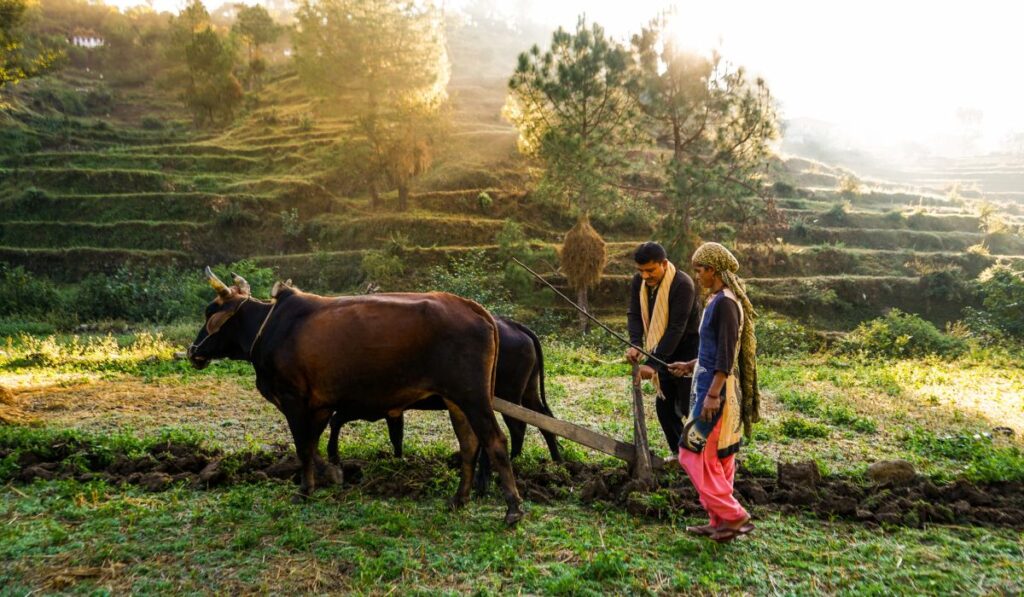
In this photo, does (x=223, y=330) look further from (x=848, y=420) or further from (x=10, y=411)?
(x=848, y=420)

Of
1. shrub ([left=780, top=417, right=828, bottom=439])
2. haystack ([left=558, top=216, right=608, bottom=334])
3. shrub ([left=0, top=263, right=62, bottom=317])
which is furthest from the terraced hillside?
shrub ([left=780, top=417, right=828, bottom=439])

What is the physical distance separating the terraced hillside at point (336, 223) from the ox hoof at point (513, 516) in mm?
18778

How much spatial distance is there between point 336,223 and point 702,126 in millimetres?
16708

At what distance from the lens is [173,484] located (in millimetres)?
5285

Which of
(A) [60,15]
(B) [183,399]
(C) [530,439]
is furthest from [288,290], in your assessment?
(A) [60,15]

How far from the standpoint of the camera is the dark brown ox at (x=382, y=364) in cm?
478

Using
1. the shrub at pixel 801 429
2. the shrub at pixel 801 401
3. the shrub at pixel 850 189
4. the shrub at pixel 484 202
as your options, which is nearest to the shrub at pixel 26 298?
the shrub at pixel 484 202

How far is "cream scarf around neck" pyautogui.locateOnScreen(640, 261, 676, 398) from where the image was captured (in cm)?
513

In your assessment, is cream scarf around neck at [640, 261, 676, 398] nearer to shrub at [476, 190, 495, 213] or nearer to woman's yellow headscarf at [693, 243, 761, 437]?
woman's yellow headscarf at [693, 243, 761, 437]

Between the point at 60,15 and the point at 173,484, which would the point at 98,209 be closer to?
the point at 173,484

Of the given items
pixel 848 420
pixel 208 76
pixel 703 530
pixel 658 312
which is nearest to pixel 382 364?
pixel 658 312

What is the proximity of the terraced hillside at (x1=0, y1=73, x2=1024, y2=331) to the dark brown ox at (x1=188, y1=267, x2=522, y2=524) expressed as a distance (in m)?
17.9

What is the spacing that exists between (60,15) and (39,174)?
43.0 meters

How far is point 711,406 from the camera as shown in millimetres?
4105
